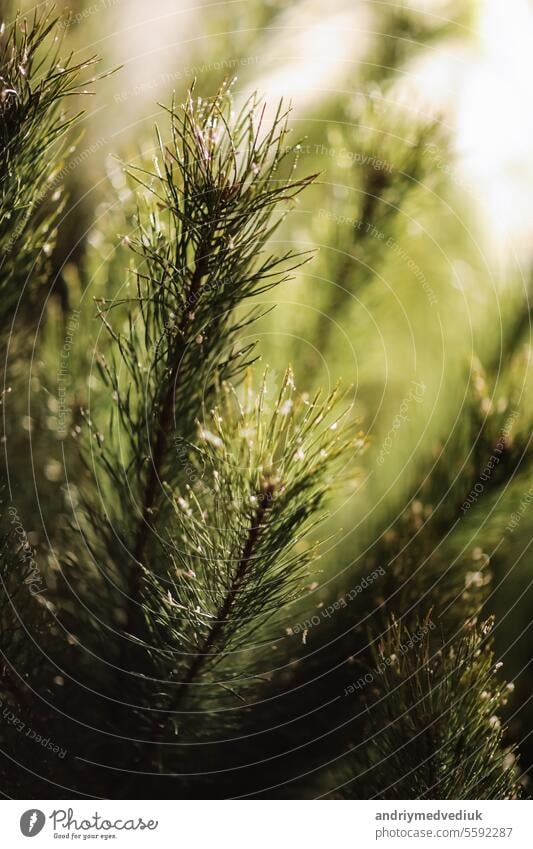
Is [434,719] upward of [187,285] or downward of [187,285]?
downward

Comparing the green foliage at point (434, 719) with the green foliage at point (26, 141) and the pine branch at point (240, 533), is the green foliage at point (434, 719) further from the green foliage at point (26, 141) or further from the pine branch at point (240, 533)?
the green foliage at point (26, 141)

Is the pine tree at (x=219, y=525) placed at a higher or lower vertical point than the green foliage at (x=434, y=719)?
higher

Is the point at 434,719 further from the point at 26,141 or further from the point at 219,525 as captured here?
the point at 26,141

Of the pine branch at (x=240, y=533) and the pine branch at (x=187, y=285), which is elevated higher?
the pine branch at (x=187, y=285)

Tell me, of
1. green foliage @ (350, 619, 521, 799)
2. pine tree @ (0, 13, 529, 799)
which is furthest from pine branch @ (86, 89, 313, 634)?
green foliage @ (350, 619, 521, 799)

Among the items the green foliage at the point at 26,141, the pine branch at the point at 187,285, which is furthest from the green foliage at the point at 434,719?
the green foliage at the point at 26,141

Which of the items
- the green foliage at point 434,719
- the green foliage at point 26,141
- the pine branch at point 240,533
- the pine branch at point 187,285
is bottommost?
the green foliage at point 434,719

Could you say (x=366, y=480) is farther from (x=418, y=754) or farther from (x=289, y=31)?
(x=289, y=31)

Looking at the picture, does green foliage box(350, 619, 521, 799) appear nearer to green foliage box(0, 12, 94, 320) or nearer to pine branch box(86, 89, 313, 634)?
pine branch box(86, 89, 313, 634)

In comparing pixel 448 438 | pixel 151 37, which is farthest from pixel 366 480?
pixel 151 37

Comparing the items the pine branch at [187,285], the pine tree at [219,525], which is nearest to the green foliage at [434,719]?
the pine tree at [219,525]

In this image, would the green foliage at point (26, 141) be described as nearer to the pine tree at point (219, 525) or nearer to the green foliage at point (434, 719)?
the pine tree at point (219, 525)

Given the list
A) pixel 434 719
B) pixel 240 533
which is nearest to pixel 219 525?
pixel 240 533
